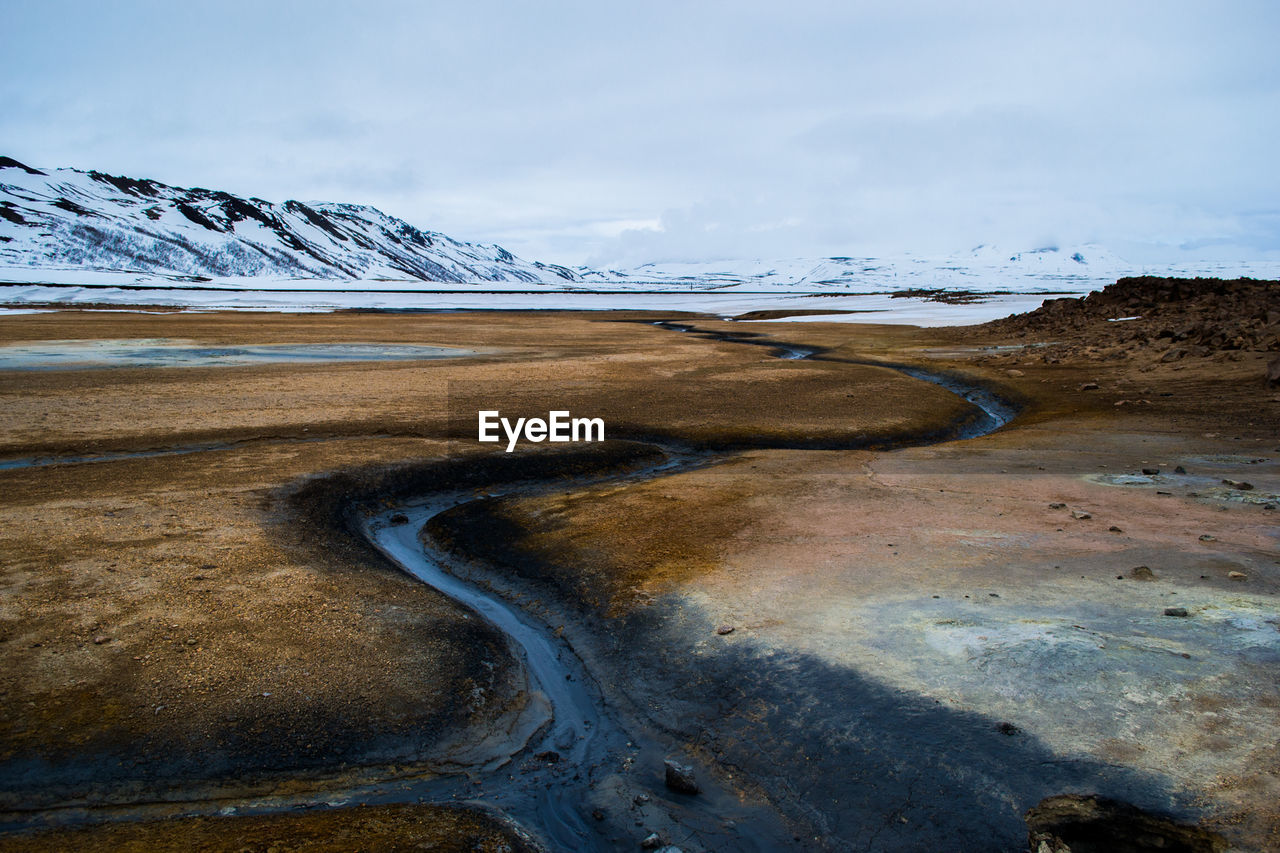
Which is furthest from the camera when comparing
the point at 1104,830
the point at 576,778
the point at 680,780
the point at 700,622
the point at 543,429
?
the point at 543,429

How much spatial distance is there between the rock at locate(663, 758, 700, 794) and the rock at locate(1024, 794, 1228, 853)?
2.56 m

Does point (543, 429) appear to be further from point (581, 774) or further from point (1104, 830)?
point (1104, 830)

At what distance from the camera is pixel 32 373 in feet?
99.6

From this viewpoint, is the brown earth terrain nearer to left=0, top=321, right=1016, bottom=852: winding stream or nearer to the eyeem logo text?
left=0, top=321, right=1016, bottom=852: winding stream

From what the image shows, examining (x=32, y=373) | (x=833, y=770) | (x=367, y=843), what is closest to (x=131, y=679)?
(x=367, y=843)

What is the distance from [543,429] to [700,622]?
11.8 metres

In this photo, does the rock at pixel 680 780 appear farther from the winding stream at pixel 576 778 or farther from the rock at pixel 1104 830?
the rock at pixel 1104 830

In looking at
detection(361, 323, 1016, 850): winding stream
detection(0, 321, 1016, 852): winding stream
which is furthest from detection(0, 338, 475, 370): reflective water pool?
detection(0, 321, 1016, 852): winding stream

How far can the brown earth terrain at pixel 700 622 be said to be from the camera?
653 centimetres

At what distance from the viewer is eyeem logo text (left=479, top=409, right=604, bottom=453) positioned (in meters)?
19.7

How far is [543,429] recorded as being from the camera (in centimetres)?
2069

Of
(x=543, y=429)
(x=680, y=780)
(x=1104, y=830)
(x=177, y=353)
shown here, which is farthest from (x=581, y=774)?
(x=177, y=353)

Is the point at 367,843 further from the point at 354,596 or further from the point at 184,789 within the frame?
the point at 354,596

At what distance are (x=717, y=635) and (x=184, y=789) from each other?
532 cm
